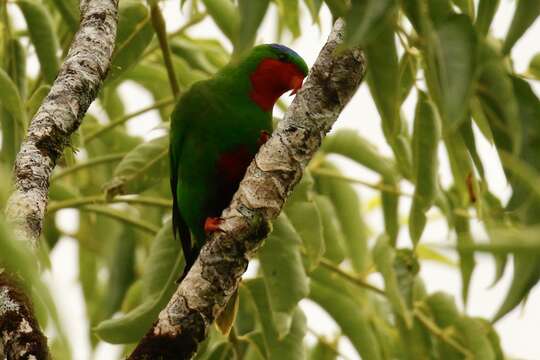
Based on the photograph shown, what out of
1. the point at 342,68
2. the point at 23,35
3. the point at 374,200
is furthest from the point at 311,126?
the point at 374,200

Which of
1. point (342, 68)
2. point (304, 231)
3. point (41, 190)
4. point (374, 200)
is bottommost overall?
point (374, 200)

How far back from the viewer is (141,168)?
2.93m

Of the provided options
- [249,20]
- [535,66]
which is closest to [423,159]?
[535,66]

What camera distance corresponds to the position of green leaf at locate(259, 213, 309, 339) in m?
2.61

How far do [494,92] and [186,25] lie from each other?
194 cm

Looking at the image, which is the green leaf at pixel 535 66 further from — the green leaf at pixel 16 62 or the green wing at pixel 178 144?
the green leaf at pixel 16 62

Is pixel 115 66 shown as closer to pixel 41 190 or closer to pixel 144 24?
pixel 144 24

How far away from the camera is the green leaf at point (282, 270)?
2607mm

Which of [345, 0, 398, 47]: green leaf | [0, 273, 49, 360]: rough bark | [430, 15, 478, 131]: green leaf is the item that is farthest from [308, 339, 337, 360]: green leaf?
[345, 0, 398, 47]: green leaf

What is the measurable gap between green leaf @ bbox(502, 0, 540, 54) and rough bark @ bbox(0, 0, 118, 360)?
914mm

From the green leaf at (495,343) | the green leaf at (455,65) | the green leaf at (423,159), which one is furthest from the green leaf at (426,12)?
the green leaf at (495,343)

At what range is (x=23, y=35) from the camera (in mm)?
3369

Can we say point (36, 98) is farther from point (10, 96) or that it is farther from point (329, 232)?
point (329, 232)

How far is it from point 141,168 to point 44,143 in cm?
93
